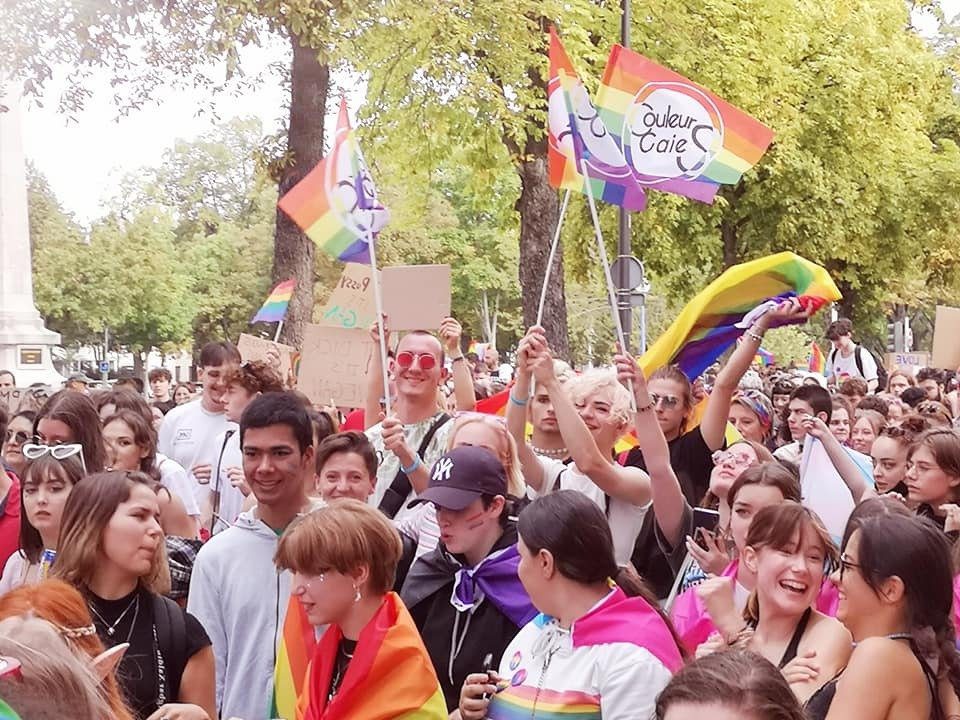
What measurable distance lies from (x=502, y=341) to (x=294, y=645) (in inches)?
2610

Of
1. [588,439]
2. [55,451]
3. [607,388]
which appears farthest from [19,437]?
[588,439]

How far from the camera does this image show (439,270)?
8.12 metres

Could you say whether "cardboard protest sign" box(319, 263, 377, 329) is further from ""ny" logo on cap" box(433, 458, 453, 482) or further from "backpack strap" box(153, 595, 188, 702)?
"backpack strap" box(153, 595, 188, 702)

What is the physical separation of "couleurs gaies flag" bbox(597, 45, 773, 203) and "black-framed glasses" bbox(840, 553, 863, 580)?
17.6 ft

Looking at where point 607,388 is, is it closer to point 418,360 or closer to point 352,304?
point 418,360

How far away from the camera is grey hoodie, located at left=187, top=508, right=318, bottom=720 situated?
4617 mm

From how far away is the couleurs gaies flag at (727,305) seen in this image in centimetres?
808

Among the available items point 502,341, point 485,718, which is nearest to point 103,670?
point 485,718

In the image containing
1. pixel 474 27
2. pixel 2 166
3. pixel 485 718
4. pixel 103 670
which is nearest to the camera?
pixel 103 670

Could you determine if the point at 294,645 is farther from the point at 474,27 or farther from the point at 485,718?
the point at 474,27

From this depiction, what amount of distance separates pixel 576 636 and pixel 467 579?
0.76 m

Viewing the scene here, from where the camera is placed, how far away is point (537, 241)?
1997cm

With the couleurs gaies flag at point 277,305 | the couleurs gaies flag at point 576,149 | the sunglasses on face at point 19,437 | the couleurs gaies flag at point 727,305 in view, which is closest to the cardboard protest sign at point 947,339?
the couleurs gaies flag at point 727,305

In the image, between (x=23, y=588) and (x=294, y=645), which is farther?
(x=294, y=645)
